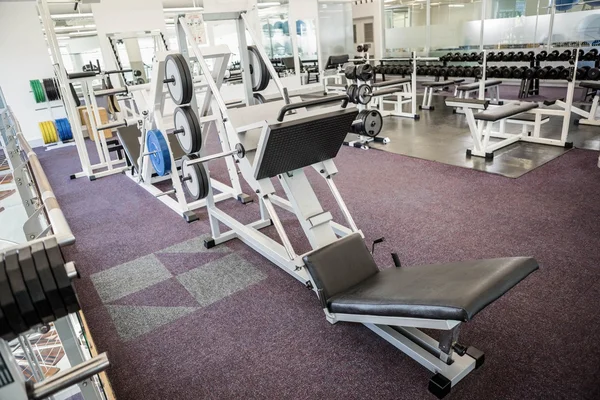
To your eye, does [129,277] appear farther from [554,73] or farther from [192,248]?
[554,73]

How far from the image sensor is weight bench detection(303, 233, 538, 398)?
4.54ft

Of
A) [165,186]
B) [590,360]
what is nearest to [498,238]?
[590,360]

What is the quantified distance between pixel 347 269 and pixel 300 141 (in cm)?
70

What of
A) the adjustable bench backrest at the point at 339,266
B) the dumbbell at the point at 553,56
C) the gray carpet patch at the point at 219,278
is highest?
the dumbbell at the point at 553,56

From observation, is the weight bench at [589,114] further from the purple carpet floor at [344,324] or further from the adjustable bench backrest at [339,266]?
the adjustable bench backrest at [339,266]

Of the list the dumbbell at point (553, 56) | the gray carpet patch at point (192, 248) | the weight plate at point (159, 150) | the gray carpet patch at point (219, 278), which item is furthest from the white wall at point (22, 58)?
the dumbbell at point (553, 56)

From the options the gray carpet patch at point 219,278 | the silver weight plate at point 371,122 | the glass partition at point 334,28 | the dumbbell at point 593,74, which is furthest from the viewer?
the glass partition at point 334,28

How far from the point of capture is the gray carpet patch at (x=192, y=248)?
2912 mm

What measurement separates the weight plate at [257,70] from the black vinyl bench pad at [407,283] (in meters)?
1.44

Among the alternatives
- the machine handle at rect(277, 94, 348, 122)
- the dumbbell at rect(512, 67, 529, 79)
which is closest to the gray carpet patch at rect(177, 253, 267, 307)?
the machine handle at rect(277, 94, 348, 122)

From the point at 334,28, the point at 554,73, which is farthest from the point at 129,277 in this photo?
the point at 334,28

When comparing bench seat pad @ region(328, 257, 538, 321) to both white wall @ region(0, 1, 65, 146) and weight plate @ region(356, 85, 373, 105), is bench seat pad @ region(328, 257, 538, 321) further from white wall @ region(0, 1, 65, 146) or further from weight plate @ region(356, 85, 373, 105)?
white wall @ region(0, 1, 65, 146)

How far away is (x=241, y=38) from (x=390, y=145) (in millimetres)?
2897

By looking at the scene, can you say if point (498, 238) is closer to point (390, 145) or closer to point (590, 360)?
point (590, 360)
